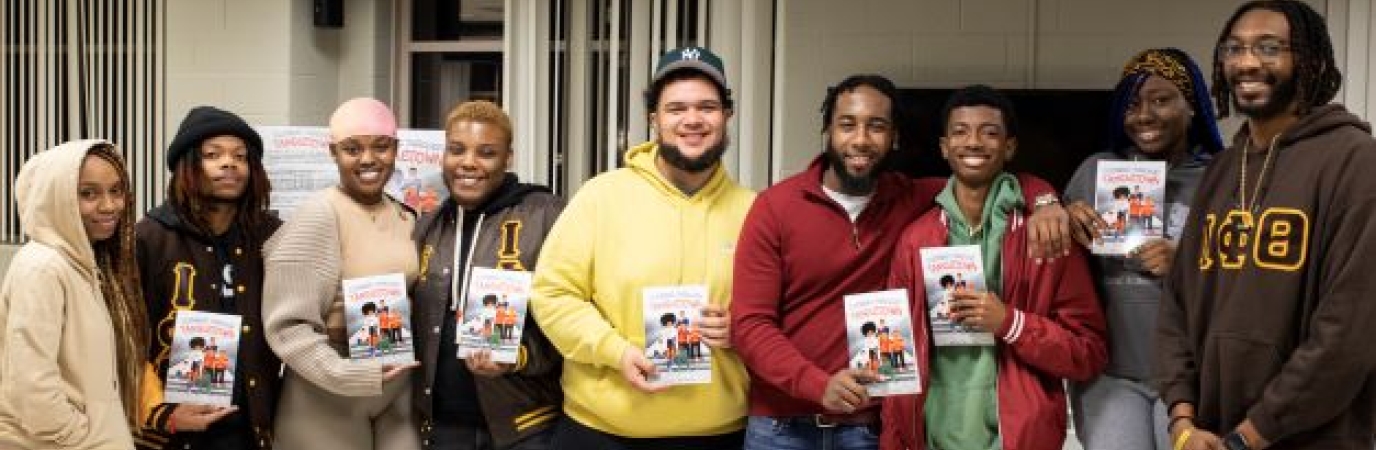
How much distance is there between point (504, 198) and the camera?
9.59 feet

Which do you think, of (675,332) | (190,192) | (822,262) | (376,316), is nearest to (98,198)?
(190,192)

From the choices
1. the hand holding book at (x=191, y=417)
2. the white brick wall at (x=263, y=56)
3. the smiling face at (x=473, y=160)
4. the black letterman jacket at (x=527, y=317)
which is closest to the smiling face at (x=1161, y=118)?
the black letterman jacket at (x=527, y=317)

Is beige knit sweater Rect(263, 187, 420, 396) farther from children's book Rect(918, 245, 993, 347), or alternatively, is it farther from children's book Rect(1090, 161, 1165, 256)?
children's book Rect(1090, 161, 1165, 256)

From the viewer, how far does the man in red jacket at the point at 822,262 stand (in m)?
2.58

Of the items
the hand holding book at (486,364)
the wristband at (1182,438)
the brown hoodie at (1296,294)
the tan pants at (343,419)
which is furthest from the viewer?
the tan pants at (343,419)

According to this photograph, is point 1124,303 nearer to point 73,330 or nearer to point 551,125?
point 73,330

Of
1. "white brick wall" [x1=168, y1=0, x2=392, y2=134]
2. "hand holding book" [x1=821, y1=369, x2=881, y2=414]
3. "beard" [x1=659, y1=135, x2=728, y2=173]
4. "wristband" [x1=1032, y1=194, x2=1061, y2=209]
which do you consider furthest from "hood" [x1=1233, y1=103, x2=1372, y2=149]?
"white brick wall" [x1=168, y1=0, x2=392, y2=134]

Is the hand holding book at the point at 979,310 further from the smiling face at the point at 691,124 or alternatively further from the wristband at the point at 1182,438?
the smiling face at the point at 691,124

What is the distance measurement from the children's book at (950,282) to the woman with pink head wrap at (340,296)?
1222 mm

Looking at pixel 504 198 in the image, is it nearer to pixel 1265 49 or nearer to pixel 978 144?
pixel 978 144

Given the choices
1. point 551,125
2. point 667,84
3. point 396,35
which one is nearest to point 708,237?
point 667,84

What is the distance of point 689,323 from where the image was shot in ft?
8.54

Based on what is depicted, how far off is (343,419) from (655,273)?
867mm

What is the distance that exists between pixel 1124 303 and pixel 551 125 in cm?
303
